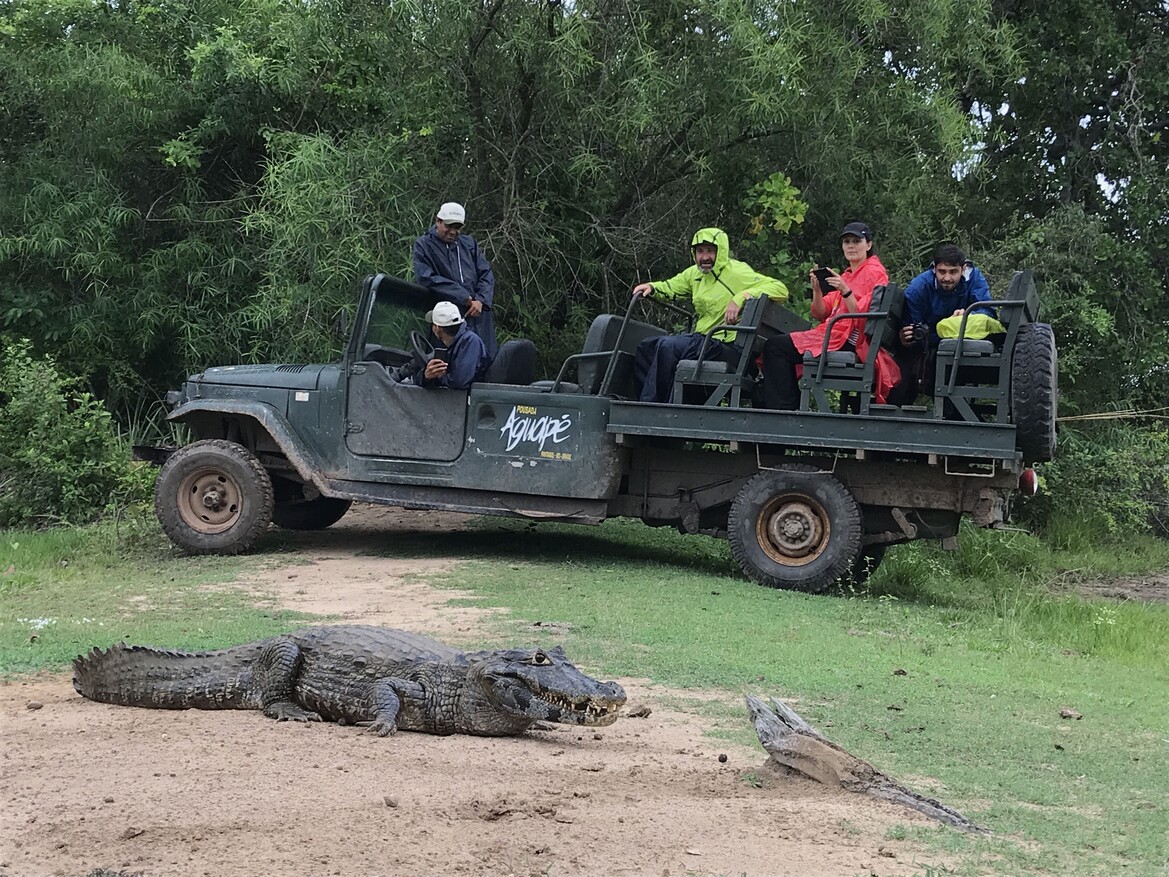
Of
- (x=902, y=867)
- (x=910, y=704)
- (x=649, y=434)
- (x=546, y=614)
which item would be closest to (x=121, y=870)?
(x=902, y=867)

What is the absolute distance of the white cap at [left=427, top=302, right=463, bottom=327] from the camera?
9.20 m

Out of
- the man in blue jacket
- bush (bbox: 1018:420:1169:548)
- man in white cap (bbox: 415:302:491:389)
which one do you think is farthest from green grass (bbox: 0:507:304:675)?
bush (bbox: 1018:420:1169:548)

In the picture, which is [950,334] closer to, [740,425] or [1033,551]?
[740,425]

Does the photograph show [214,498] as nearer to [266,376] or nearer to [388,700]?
[266,376]

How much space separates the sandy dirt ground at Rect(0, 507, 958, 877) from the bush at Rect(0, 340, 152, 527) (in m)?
6.57

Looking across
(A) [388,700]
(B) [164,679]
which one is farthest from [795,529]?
(B) [164,679]

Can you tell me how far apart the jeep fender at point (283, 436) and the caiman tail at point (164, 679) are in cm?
436

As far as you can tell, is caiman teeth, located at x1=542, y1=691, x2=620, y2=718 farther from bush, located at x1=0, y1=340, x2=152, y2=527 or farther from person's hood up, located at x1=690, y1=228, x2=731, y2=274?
Result: bush, located at x1=0, y1=340, x2=152, y2=527

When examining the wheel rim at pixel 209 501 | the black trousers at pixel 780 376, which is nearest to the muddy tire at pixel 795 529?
the black trousers at pixel 780 376

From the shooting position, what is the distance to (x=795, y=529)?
9.04 m

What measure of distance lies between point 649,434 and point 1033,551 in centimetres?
506

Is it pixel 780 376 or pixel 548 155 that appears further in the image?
pixel 548 155

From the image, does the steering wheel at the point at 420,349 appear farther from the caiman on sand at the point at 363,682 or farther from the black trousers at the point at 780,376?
the caiman on sand at the point at 363,682

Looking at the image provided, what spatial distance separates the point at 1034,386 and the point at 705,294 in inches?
95.7
